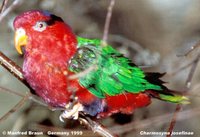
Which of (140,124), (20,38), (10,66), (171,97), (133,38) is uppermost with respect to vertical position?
(20,38)

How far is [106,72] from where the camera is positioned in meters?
1.62

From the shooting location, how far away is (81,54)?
5.15 feet

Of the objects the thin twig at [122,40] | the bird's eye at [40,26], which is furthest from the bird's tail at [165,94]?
the thin twig at [122,40]

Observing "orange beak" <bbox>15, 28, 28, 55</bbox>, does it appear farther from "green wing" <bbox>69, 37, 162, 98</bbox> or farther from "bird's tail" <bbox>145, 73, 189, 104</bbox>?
"bird's tail" <bbox>145, 73, 189, 104</bbox>

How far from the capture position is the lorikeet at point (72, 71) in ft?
4.89

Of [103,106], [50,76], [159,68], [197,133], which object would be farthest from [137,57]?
[50,76]

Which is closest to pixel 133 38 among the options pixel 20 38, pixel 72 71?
pixel 72 71

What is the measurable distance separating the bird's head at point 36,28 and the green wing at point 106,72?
95 mm

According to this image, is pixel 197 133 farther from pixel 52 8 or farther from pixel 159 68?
pixel 52 8

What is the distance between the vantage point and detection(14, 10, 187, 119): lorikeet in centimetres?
149

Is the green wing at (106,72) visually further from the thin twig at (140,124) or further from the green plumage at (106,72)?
the thin twig at (140,124)

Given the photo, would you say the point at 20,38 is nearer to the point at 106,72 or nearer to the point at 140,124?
the point at 106,72

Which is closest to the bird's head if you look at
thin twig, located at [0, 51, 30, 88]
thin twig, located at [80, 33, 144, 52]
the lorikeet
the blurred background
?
the lorikeet

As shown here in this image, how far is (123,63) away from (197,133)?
108 centimetres
